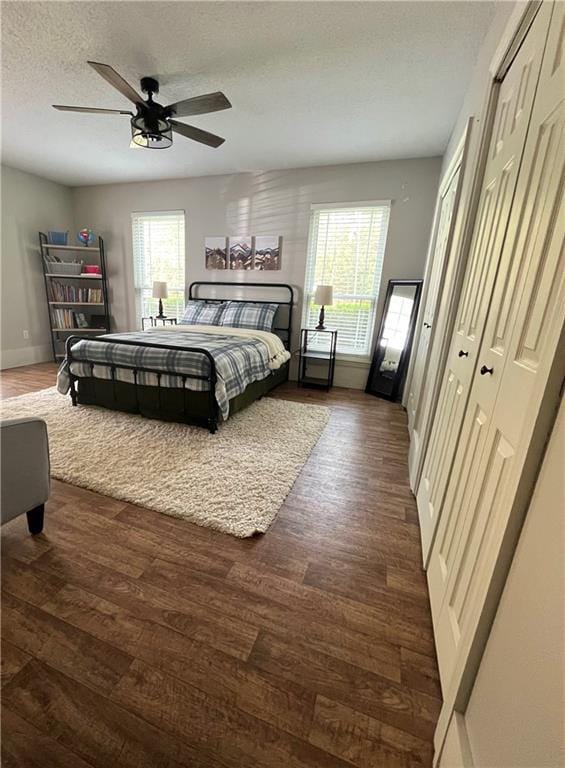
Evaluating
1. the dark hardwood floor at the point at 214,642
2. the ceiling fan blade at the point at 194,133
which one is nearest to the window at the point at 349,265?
the ceiling fan blade at the point at 194,133

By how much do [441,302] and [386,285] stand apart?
6.36 ft

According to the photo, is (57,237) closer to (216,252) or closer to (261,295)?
(216,252)

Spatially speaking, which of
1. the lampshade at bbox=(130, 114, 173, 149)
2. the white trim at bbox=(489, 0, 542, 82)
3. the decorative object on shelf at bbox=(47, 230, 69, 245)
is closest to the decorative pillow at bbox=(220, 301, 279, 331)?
the lampshade at bbox=(130, 114, 173, 149)

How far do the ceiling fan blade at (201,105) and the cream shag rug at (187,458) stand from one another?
2402 millimetres

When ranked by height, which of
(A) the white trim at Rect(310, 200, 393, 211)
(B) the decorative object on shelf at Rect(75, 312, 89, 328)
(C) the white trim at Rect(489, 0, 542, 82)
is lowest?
(B) the decorative object on shelf at Rect(75, 312, 89, 328)

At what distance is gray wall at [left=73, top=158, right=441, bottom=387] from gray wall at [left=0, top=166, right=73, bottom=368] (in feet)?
1.60

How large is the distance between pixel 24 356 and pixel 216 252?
Result: 3.34 meters

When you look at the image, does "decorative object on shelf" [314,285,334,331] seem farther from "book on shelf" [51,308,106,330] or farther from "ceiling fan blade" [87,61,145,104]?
"book on shelf" [51,308,106,330]

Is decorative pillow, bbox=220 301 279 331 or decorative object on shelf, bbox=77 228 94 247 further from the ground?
decorative object on shelf, bbox=77 228 94 247

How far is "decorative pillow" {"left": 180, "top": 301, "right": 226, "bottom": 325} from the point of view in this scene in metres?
4.34

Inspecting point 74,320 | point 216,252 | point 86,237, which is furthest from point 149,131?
point 74,320

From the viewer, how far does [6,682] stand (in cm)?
101

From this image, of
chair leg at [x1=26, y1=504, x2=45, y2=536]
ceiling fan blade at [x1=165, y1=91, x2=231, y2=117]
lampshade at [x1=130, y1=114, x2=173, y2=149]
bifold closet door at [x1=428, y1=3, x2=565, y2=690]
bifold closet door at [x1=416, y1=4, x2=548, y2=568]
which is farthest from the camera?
lampshade at [x1=130, y1=114, x2=173, y2=149]

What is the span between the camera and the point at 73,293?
197 inches
